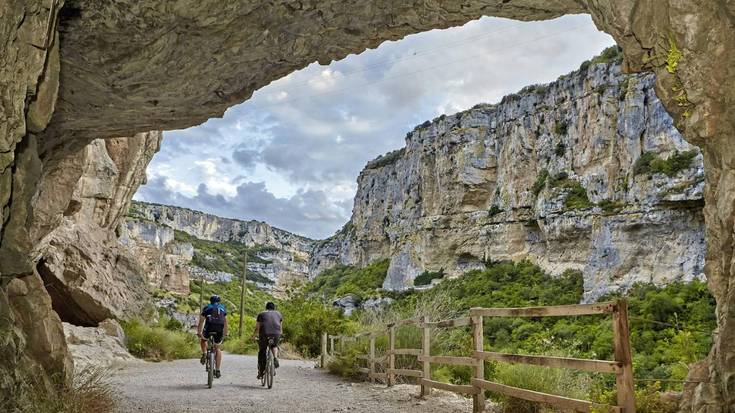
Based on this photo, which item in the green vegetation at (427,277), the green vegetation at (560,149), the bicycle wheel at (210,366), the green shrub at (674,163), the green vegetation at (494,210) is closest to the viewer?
the bicycle wheel at (210,366)

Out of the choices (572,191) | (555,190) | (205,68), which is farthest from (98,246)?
(555,190)

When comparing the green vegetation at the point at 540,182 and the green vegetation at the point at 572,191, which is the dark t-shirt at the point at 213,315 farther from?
the green vegetation at the point at 540,182

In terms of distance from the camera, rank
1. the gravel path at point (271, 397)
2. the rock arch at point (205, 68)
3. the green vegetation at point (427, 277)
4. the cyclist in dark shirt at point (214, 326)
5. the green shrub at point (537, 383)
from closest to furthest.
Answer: the rock arch at point (205, 68)
the green shrub at point (537, 383)
the gravel path at point (271, 397)
the cyclist in dark shirt at point (214, 326)
the green vegetation at point (427, 277)

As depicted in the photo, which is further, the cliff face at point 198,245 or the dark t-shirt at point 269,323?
the cliff face at point 198,245

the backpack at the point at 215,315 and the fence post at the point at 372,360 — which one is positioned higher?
the backpack at the point at 215,315

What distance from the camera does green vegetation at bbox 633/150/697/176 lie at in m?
48.9

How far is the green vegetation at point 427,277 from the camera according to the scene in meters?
78.1

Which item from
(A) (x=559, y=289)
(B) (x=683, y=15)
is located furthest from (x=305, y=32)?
(A) (x=559, y=289)

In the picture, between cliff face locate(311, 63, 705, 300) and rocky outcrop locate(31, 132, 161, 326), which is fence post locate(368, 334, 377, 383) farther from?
cliff face locate(311, 63, 705, 300)

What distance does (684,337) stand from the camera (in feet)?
17.7

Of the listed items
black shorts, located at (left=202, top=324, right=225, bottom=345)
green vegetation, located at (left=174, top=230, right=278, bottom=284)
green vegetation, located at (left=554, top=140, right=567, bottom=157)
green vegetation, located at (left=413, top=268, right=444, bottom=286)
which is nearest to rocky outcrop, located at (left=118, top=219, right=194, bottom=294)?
green vegetation, located at (left=174, top=230, right=278, bottom=284)

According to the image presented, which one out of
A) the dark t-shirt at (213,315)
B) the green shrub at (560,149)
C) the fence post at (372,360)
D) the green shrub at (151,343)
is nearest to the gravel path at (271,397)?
the fence post at (372,360)

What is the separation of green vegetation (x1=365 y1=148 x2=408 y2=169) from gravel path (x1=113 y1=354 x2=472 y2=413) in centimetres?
8815

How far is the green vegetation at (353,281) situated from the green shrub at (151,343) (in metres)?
56.4
